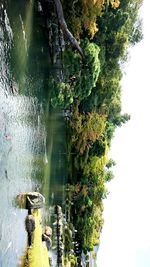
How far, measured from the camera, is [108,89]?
26844mm

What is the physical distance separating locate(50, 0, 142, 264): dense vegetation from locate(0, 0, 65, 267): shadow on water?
4.05ft

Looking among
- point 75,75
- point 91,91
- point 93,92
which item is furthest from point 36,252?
point 93,92

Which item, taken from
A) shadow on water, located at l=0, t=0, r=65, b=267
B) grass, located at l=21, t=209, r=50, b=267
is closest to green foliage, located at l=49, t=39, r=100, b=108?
shadow on water, located at l=0, t=0, r=65, b=267

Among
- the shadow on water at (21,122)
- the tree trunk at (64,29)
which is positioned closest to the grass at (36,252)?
the shadow on water at (21,122)

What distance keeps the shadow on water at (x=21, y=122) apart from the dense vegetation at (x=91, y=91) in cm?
123

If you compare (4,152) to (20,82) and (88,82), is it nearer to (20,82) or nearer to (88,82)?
(20,82)

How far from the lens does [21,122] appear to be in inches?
780

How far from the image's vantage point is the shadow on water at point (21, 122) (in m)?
16.8

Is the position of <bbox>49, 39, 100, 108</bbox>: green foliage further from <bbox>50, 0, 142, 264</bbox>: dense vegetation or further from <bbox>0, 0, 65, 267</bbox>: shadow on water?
<bbox>0, 0, 65, 267</bbox>: shadow on water

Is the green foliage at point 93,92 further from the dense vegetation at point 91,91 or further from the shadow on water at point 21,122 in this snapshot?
the shadow on water at point 21,122

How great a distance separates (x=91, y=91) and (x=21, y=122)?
24.0ft

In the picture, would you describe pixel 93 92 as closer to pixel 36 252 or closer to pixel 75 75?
pixel 75 75

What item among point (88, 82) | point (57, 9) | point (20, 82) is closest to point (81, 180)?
point (88, 82)

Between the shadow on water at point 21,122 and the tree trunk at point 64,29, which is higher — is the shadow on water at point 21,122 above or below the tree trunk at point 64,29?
below
